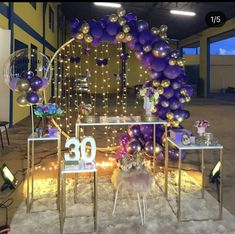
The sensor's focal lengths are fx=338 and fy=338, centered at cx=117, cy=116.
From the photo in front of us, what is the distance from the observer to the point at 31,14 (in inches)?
381

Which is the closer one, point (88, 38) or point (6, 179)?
point (6, 179)

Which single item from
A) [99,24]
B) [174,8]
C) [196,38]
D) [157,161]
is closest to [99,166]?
[157,161]

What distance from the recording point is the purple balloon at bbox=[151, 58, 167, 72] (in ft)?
13.2

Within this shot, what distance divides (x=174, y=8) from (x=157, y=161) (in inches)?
423

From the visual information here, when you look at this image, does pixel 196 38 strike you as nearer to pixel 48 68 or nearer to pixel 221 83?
pixel 221 83

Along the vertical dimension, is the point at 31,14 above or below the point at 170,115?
above

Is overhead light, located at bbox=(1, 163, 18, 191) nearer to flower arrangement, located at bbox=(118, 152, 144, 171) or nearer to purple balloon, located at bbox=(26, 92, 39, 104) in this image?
purple balloon, located at bbox=(26, 92, 39, 104)

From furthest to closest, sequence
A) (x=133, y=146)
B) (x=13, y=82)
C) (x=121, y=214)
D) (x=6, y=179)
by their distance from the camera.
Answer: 1. (x=133, y=146)
2. (x=6, y=179)
3. (x=13, y=82)
4. (x=121, y=214)

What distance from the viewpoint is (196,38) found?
18.4 m

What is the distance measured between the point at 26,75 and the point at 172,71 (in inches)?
72.2

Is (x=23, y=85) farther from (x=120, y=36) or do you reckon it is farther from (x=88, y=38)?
(x=120, y=36)

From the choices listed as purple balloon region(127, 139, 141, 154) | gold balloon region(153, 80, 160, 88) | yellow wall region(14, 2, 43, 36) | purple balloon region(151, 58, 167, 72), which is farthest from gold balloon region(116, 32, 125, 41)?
yellow wall region(14, 2, 43, 36)

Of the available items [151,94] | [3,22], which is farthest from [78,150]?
[3,22]

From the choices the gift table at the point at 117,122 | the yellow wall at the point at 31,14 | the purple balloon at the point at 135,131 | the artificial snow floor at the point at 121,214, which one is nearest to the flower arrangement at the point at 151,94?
the gift table at the point at 117,122
